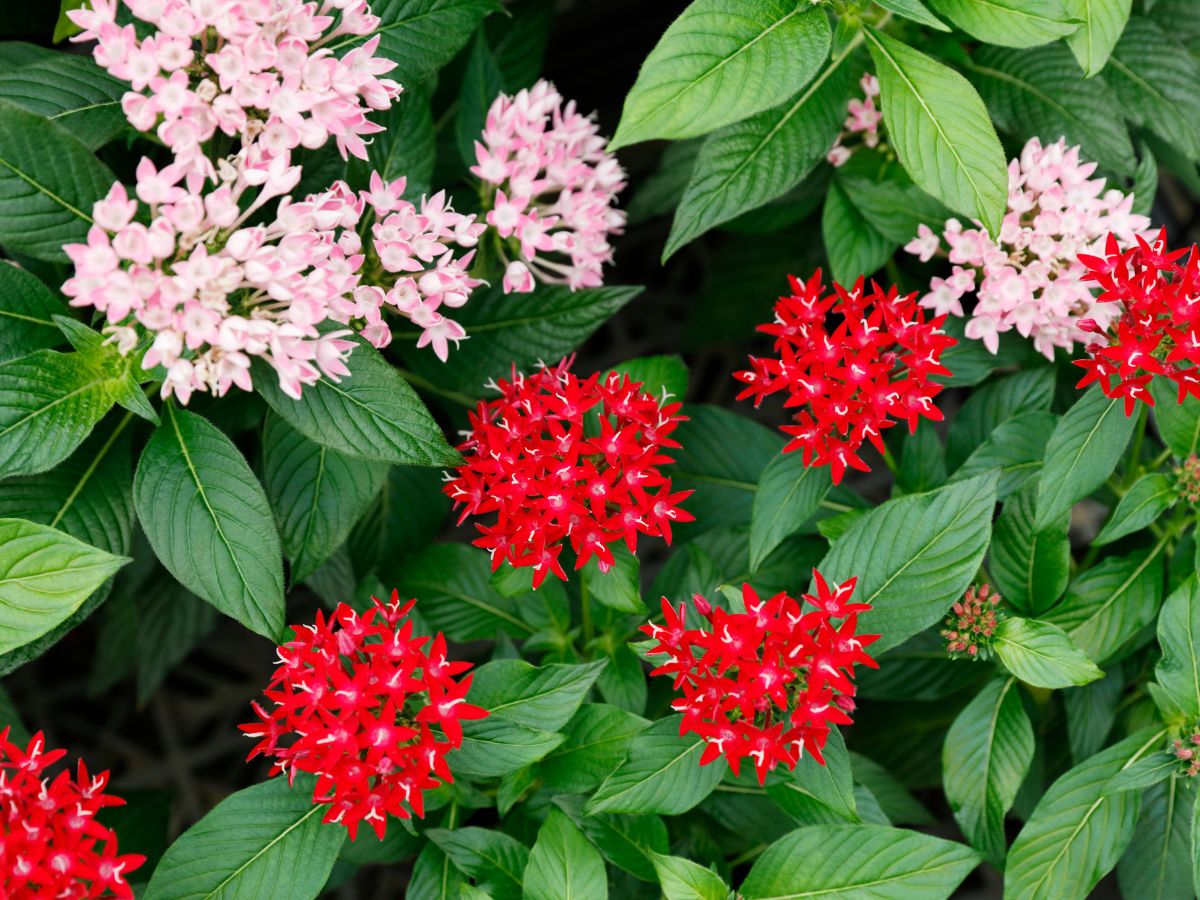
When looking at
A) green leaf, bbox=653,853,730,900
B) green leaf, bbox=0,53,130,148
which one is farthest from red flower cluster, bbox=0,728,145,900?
green leaf, bbox=0,53,130,148

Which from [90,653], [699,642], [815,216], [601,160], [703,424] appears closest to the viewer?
[699,642]

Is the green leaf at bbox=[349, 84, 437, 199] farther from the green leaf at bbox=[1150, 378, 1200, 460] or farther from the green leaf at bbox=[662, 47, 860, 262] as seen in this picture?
the green leaf at bbox=[1150, 378, 1200, 460]

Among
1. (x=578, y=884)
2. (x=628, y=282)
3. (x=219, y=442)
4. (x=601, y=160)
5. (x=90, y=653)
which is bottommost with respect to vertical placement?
(x=90, y=653)

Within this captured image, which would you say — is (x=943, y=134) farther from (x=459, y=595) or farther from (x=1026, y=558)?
(x=459, y=595)

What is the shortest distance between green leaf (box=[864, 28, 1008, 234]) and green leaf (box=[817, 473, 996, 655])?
256 mm

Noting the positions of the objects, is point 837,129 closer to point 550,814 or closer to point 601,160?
point 601,160

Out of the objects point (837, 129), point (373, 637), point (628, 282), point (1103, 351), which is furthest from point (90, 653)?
point (1103, 351)

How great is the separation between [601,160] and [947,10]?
0.39 m

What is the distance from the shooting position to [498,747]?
3.30 ft

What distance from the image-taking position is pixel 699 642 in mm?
948

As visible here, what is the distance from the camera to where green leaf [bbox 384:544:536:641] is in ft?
4.15

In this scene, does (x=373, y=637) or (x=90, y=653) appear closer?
(x=373, y=637)

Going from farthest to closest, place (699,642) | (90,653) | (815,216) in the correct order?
(90,653)
(815,216)
(699,642)

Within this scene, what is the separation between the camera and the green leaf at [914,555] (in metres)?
1.02
